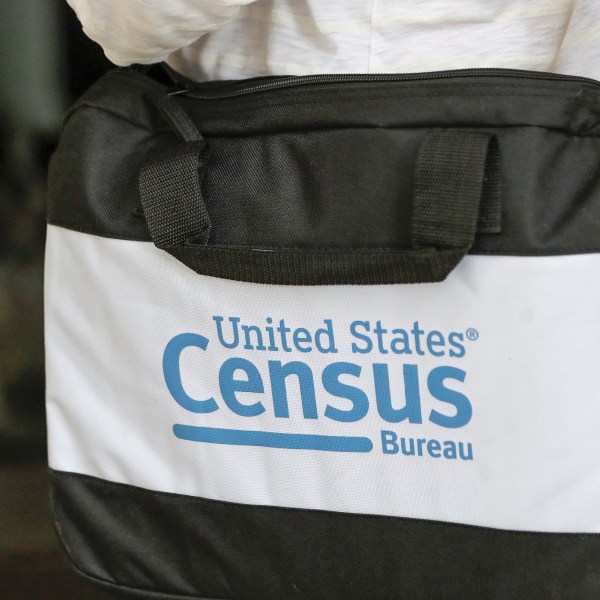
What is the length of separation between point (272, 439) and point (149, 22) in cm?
31

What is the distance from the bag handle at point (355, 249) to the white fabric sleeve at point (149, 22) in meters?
0.06

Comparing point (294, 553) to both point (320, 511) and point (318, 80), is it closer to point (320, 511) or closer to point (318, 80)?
point (320, 511)

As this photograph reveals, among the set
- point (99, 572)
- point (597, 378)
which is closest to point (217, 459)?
point (99, 572)

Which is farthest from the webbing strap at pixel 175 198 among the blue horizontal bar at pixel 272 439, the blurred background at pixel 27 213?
the blurred background at pixel 27 213

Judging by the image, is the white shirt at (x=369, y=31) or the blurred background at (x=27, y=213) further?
the blurred background at (x=27, y=213)

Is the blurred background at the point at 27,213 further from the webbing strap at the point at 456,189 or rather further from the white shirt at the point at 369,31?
the webbing strap at the point at 456,189

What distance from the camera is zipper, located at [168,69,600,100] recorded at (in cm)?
61

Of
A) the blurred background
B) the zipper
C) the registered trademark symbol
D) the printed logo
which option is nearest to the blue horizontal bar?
the printed logo

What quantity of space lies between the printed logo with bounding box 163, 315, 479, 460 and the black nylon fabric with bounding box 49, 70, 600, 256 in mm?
65

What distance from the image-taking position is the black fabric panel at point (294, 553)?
0.63 meters

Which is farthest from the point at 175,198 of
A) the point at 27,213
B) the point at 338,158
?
the point at 27,213

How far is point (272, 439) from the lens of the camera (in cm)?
69

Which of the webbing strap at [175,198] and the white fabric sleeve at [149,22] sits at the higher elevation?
the white fabric sleeve at [149,22]

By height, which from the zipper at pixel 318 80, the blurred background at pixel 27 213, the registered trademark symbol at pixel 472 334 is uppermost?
the zipper at pixel 318 80
